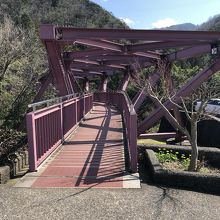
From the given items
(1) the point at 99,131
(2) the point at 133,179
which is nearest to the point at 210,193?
(2) the point at 133,179

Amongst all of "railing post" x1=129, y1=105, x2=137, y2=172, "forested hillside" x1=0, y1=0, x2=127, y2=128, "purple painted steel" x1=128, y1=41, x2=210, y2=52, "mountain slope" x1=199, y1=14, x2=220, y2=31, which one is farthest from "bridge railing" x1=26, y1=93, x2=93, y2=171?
"mountain slope" x1=199, y1=14, x2=220, y2=31

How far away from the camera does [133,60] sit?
21719 millimetres

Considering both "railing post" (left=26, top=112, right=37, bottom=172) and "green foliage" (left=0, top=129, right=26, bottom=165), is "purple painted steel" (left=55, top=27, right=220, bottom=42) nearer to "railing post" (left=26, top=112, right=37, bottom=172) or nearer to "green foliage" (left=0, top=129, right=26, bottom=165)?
"green foliage" (left=0, top=129, right=26, bottom=165)

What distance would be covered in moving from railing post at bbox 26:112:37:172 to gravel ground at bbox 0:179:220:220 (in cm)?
82

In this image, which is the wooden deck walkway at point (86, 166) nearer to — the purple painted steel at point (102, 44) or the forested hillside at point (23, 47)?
the forested hillside at point (23, 47)

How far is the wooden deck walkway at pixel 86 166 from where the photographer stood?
19.6 feet

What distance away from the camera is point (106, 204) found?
4.92m

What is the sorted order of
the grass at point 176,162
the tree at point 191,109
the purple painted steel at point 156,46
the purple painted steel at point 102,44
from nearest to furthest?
the tree at point 191,109
the grass at point 176,162
the purple painted steel at point 102,44
the purple painted steel at point 156,46

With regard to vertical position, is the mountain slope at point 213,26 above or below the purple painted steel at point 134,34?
above

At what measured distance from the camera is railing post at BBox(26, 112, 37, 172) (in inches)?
246

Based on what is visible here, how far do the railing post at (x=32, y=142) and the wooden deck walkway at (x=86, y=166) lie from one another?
18 centimetres

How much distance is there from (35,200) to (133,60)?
684 inches

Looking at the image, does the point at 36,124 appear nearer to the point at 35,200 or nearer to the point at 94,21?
the point at 35,200

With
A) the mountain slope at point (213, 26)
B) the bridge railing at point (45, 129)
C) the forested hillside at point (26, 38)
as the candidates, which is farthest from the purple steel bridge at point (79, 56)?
the mountain slope at point (213, 26)
